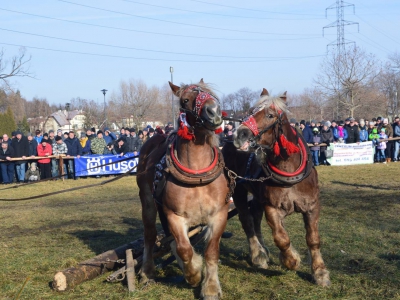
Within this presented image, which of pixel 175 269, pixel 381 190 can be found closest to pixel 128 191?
pixel 381 190

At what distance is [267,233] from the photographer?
26.3 feet

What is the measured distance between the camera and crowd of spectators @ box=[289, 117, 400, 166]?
797 inches

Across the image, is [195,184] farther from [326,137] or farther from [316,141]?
[326,137]

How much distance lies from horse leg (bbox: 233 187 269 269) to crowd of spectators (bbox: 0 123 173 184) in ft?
36.3

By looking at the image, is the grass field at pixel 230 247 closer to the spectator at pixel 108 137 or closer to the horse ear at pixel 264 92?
the horse ear at pixel 264 92

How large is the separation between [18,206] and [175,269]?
7.42 metres

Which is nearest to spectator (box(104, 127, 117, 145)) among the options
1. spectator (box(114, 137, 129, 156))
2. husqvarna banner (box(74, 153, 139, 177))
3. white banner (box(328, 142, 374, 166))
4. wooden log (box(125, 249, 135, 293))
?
spectator (box(114, 137, 129, 156))

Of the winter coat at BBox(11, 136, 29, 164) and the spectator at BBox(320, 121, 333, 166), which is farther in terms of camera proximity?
the spectator at BBox(320, 121, 333, 166)

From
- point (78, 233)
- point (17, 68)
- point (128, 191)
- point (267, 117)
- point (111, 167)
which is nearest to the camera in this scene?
point (267, 117)

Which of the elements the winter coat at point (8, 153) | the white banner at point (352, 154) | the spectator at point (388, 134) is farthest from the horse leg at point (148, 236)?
the spectator at point (388, 134)

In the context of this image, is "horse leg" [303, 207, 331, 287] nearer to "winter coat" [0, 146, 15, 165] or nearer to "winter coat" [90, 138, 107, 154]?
"winter coat" [90, 138, 107, 154]

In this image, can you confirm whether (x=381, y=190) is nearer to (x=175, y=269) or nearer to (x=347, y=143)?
(x=175, y=269)

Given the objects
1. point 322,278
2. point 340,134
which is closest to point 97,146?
point 340,134

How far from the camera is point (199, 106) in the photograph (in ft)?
15.4
